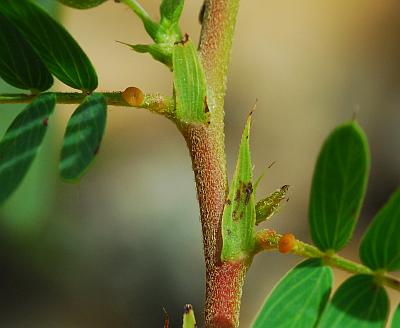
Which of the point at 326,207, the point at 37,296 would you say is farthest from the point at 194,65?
the point at 37,296

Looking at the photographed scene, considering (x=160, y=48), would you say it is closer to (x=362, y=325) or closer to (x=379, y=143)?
(x=362, y=325)

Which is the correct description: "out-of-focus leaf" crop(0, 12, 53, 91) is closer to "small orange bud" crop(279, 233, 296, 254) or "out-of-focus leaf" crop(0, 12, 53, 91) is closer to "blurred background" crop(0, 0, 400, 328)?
"small orange bud" crop(279, 233, 296, 254)

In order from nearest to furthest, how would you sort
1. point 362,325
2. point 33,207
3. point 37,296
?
point 362,325 < point 33,207 < point 37,296

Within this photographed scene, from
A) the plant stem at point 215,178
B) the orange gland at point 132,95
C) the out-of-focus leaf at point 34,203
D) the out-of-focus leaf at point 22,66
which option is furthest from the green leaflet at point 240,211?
the out-of-focus leaf at point 34,203

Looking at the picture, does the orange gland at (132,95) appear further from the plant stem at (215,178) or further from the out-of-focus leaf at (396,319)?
the out-of-focus leaf at (396,319)

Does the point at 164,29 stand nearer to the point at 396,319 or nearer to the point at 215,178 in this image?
the point at 215,178

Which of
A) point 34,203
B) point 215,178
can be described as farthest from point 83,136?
point 34,203
